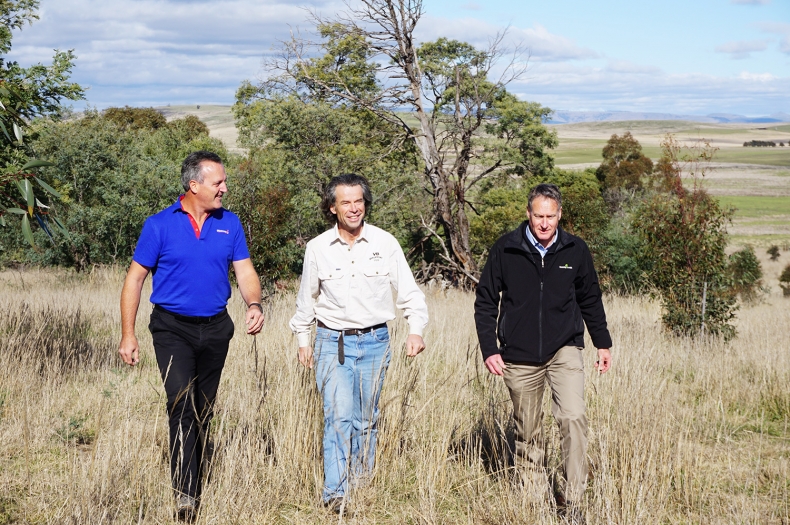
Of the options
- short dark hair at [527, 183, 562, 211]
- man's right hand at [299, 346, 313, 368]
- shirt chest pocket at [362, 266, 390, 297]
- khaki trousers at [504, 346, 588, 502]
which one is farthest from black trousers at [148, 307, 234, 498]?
short dark hair at [527, 183, 562, 211]

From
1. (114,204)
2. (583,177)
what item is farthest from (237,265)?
(583,177)

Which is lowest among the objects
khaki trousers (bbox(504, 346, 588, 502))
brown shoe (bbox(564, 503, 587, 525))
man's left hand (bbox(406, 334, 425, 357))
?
brown shoe (bbox(564, 503, 587, 525))

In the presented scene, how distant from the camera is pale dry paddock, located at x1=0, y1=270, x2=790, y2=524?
3.89 metres

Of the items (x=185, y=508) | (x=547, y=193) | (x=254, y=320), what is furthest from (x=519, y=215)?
(x=185, y=508)

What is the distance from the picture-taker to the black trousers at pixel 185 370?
4000 millimetres

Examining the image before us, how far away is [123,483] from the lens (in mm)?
3846

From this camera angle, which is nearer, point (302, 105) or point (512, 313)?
point (512, 313)

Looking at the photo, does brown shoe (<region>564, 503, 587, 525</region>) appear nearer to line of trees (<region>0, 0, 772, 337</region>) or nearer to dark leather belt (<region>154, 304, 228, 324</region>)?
dark leather belt (<region>154, 304, 228, 324</region>)

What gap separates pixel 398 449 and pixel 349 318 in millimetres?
989

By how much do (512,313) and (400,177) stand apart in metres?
14.9

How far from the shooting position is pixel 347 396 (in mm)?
4254

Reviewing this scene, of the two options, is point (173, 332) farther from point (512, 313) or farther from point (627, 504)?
point (627, 504)

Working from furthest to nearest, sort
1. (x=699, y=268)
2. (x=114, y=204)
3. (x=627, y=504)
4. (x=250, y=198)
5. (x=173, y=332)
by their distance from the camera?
1. (x=114, y=204)
2. (x=250, y=198)
3. (x=699, y=268)
4. (x=173, y=332)
5. (x=627, y=504)

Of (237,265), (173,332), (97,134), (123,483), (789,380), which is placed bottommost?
(789,380)
